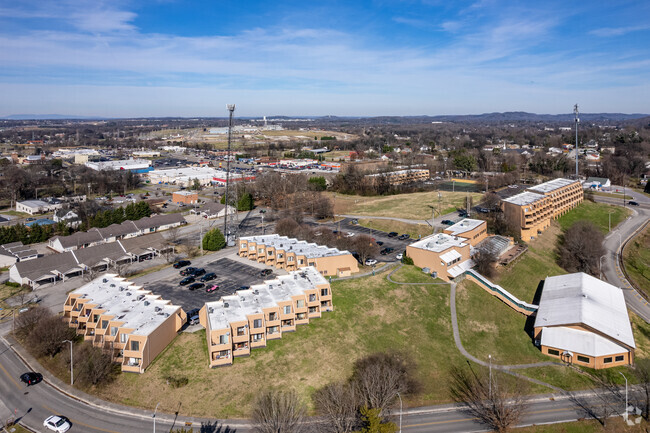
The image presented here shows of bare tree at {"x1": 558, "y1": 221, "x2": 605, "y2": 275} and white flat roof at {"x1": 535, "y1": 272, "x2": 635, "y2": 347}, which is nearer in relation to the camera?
white flat roof at {"x1": 535, "y1": 272, "x2": 635, "y2": 347}

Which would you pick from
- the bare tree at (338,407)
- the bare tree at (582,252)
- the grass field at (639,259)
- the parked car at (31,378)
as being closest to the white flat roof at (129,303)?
the parked car at (31,378)

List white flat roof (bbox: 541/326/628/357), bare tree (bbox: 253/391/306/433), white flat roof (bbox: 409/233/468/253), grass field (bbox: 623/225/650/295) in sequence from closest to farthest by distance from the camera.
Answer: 1. bare tree (bbox: 253/391/306/433)
2. white flat roof (bbox: 541/326/628/357)
3. white flat roof (bbox: 409/233/468/253)
4. grass field (bbox: 623/225/650/295)

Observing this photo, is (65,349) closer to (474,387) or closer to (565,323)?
(474,387)

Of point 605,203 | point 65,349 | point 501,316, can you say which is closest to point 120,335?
point 65,349

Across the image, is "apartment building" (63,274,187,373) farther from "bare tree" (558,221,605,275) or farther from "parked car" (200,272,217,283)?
"bare tree" (558,221,605,275)

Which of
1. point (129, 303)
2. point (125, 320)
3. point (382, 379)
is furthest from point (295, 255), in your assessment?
point (382, 379)

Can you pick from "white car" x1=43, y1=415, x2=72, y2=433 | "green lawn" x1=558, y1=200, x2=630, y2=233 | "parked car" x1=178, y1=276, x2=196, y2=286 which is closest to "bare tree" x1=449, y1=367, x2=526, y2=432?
"white car" x1=43, y1=415, x2=72, y2=433
